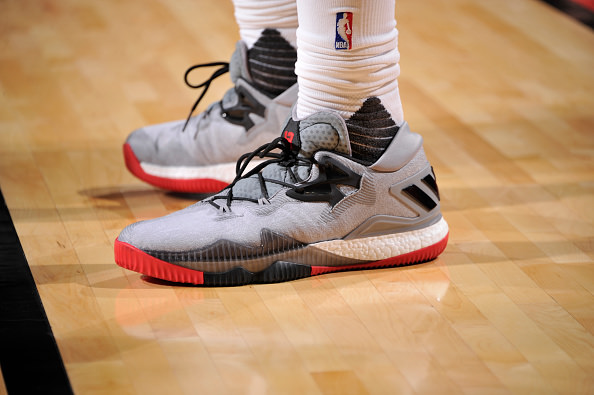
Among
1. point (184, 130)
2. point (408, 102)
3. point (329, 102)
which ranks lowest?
point (408, 102)

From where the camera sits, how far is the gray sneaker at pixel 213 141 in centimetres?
145

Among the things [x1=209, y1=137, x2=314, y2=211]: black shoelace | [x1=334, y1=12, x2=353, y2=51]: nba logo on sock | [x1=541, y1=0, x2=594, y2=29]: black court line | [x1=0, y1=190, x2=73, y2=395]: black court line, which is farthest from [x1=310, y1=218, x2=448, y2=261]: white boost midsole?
[x1=541, y1=0, x2=594, y2=29]: black court line

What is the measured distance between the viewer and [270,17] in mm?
1438

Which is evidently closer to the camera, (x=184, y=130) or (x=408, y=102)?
(x=184, y=130)

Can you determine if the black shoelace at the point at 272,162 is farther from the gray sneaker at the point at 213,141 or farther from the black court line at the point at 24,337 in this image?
the black court line at the point at 24,337

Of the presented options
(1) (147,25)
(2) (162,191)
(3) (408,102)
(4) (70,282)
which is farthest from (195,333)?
(1) (147,25)

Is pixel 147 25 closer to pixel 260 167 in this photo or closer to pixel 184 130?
pixel 184 130

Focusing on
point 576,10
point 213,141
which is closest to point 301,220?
point 213,141

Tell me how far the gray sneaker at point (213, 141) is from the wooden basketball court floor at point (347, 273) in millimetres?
51

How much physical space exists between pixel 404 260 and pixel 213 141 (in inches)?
16.5

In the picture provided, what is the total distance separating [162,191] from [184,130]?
0.12 meters

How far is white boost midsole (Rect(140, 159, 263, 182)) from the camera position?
1474mm

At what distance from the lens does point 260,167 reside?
4.10ft

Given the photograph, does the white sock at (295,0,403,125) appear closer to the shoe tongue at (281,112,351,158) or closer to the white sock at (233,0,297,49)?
the shoe tongue at (281,112,351,158)
